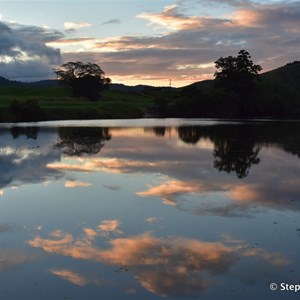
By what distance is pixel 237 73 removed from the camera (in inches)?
5901

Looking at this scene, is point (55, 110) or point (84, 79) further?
point (84, 79)

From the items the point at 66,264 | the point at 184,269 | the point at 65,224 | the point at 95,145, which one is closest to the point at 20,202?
the point at 65,224

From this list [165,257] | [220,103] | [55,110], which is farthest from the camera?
[220,103]

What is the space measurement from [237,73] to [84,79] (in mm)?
49771

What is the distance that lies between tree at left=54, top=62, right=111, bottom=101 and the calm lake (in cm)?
11943

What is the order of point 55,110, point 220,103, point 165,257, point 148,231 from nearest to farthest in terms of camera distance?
point 165,257 < point 148,231 < point 55,110 < point 220,103

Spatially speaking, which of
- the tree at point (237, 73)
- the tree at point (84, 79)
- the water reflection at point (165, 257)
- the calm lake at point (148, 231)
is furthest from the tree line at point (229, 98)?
the water reflection at point (165, 257)

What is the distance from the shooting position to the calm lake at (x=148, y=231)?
9594mm

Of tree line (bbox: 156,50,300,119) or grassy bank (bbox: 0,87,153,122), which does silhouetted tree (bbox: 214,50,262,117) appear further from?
grassy bank (bbox: 0,87,153,122)

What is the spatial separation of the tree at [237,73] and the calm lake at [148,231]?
413ft

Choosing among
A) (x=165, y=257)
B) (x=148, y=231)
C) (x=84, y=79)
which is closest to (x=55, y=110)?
(x=84, y=79)

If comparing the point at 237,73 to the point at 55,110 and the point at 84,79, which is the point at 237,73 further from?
the point at 55,110

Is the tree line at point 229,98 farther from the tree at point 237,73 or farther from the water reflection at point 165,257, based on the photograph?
the water reflection at point 165,257

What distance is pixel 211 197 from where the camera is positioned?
60.9 feet
